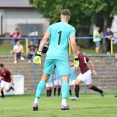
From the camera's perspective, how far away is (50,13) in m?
45.8

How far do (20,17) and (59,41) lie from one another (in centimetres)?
Answer: 5004

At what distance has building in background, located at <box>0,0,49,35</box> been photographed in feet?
208

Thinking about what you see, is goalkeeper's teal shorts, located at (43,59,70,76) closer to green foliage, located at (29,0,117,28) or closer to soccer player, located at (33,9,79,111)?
soccer player, located at (33,9,79,111)

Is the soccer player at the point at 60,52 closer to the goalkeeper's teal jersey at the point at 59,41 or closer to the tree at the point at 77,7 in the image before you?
the goalkeeper's teal jersey at the point at 59,41

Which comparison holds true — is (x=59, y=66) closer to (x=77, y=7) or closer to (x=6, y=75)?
(x=6, y=75)

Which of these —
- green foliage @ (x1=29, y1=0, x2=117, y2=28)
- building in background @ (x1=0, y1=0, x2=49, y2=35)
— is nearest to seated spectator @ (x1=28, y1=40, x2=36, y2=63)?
green foliage @ (x1=29, y1=0, x2=117, y2=28)

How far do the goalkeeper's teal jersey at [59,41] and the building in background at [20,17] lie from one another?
48676 millimetres

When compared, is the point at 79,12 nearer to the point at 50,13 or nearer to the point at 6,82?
the point at 50,13

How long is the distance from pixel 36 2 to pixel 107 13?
5420 mm

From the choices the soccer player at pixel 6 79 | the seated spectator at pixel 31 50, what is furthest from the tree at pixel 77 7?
the soccer player at pixel 6 79

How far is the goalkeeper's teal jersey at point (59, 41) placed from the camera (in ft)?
46.4

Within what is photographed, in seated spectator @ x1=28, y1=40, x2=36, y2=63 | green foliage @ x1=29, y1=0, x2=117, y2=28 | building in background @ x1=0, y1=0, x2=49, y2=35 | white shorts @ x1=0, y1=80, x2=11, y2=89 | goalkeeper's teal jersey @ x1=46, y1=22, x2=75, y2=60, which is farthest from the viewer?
building in background @ x1=0, y1=0, x2=49, y2=35

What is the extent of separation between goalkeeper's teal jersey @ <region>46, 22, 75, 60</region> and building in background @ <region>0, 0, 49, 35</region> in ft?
160

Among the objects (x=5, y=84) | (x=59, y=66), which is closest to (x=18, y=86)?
(x=5, y=84)
